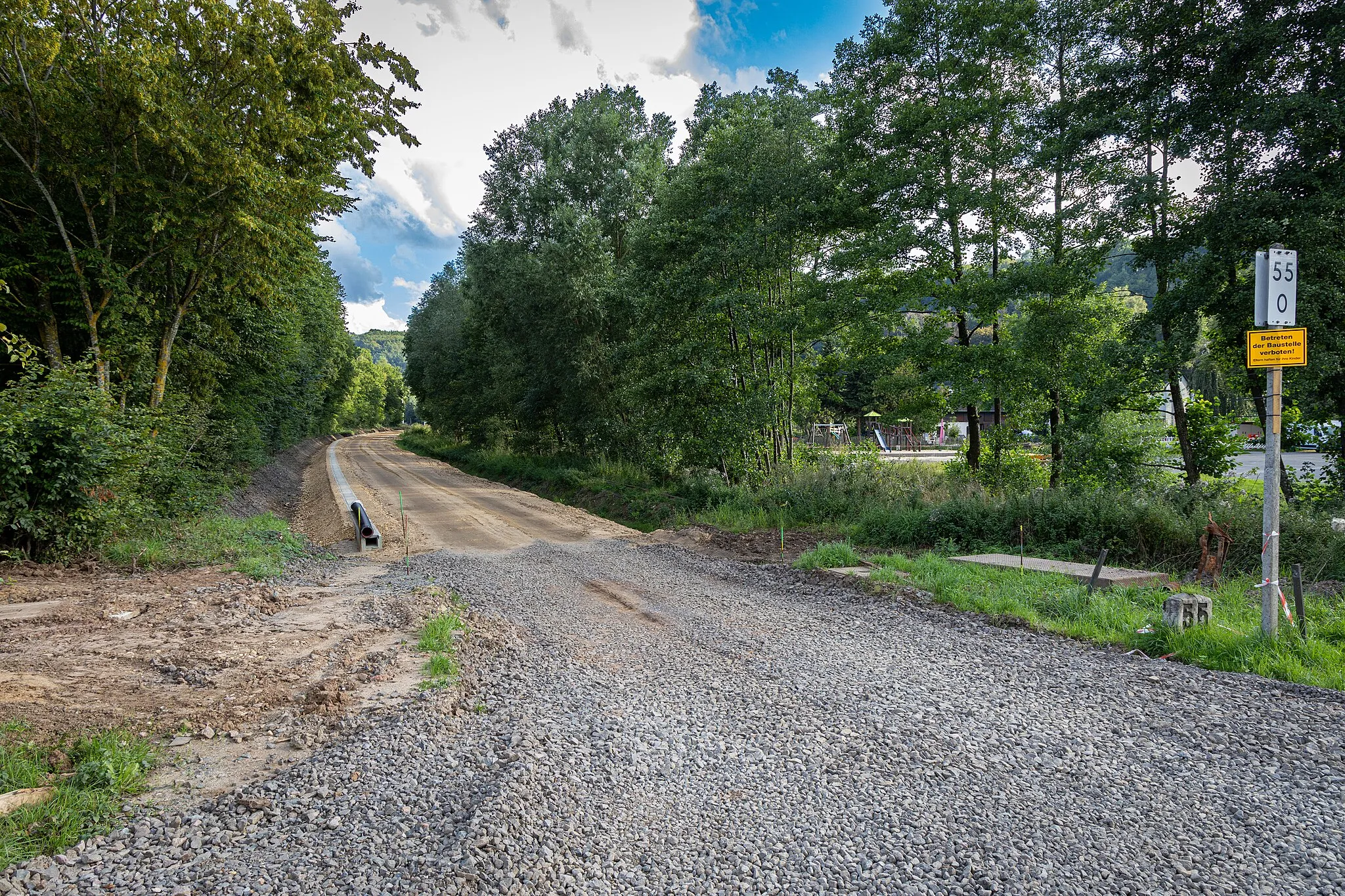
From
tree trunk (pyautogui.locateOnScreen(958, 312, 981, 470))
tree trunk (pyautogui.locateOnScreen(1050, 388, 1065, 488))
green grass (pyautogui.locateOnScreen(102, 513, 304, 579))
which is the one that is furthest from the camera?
tree trunk (pyautogui.locateOnScreen(958, 312, 981, 470))

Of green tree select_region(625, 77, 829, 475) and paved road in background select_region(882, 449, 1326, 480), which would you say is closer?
green tree select_region(625, 77, 829, 475)

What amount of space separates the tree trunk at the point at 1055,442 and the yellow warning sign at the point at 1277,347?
26.7 feet

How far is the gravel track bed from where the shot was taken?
9.86ft

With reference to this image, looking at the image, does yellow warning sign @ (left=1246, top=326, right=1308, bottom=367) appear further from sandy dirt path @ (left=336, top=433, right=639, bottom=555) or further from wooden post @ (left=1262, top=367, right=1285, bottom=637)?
sandy dirt path @ (left=336, top=433, right=639, bottom=555)

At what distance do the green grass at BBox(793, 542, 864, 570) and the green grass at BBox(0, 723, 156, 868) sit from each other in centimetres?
775

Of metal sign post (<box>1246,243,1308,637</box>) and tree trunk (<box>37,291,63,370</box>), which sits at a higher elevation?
tree trunk (<box>37,291,63,370</box>)

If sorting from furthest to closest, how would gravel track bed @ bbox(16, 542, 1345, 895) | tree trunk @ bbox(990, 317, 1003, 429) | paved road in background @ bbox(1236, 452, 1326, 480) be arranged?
paved road in background @ bbox(1236, 452, 1326, 480), tree trunk @ bbox(990, 317, 1003, 429), gravel track bed @ bbox(16, 542, 1345, 895)

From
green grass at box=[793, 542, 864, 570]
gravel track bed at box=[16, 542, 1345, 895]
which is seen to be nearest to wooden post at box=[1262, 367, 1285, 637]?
gravel track bed at box=[16, 542, 1345, 895]

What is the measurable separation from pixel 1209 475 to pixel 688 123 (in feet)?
56.9

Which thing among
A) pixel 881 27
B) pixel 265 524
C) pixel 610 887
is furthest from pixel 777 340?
pixel 610 887

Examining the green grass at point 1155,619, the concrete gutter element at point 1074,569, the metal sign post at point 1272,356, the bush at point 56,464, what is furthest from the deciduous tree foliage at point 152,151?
the metal sign post at point 1272,356

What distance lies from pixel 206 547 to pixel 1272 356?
12840 mm

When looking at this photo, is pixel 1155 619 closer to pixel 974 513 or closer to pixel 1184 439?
pixel 974 513

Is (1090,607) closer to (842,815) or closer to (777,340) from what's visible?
(842,815)
